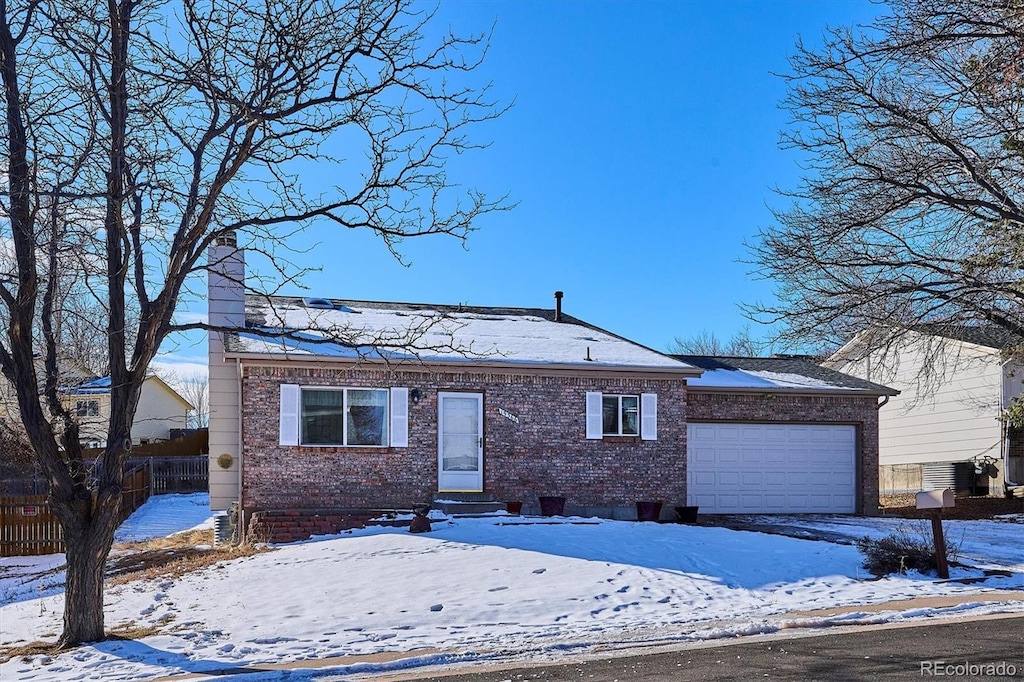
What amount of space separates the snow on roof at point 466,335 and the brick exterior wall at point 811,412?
1466mm

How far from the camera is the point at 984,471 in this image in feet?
81.9

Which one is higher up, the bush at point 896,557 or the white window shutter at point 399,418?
the white window shutter at point 399,418

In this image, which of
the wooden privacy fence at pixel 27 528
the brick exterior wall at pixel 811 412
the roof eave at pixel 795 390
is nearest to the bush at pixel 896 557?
the roof eave at pixel 795 390

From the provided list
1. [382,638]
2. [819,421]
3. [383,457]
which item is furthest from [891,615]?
[819,421]

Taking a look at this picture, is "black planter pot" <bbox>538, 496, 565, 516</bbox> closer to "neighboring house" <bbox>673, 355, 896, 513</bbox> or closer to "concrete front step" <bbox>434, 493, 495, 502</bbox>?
"concrete front step" <bbox>434, 493, 495, 502</bbox>

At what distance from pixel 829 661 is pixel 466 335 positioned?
41.4ft

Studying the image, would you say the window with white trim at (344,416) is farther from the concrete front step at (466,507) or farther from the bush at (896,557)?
the bush at (896,557)

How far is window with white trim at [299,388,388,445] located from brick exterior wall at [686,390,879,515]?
22.5 feet

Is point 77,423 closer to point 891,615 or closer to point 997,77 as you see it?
point 891,615

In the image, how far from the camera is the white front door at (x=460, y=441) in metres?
17.0

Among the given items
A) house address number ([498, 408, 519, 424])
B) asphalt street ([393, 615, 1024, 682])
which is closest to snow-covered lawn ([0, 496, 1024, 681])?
asphalt street ([393, 615, 1024, 682])

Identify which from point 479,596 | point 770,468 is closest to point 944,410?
point 770,468

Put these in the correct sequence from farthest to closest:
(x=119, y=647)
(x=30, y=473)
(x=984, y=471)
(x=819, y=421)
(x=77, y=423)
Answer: (x=984, y=471)
(x=30, y=473)
(x=819, y=421)
(x=77, y=423)
(x=119, y=647)

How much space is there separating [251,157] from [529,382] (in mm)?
8459
